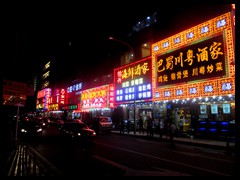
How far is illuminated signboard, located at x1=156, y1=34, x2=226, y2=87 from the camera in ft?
58.3

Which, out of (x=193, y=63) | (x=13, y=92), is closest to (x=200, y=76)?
(x=193, y=63)

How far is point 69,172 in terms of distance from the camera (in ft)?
25.8

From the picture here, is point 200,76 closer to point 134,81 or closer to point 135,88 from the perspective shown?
point 135,88

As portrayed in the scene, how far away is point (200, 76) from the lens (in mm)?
19328

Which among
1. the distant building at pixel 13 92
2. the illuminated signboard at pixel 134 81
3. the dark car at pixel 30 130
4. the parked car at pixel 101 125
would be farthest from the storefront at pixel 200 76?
the distant building at pixel 13 92

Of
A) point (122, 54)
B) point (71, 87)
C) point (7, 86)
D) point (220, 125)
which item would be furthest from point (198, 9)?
point (71, 87)

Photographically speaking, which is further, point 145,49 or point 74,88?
point 74,88

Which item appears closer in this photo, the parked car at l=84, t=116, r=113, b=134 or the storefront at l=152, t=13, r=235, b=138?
the storefront at l=152, t=13, r=235, b=138

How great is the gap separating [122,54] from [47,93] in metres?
59.0

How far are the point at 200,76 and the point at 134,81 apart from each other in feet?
35.8

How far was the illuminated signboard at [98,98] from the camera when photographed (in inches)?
1344

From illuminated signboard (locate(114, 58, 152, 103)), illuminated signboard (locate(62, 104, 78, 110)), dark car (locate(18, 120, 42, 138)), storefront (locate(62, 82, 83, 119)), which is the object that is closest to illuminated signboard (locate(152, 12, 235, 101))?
illuminated signboard (locate(114, 58, 152, 103))

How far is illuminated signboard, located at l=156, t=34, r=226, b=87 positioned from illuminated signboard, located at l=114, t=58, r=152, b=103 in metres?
Result: 2.11

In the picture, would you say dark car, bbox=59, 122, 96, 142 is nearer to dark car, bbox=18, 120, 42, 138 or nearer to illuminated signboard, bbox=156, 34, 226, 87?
dark car, bbox=18, 120, 42, 138
